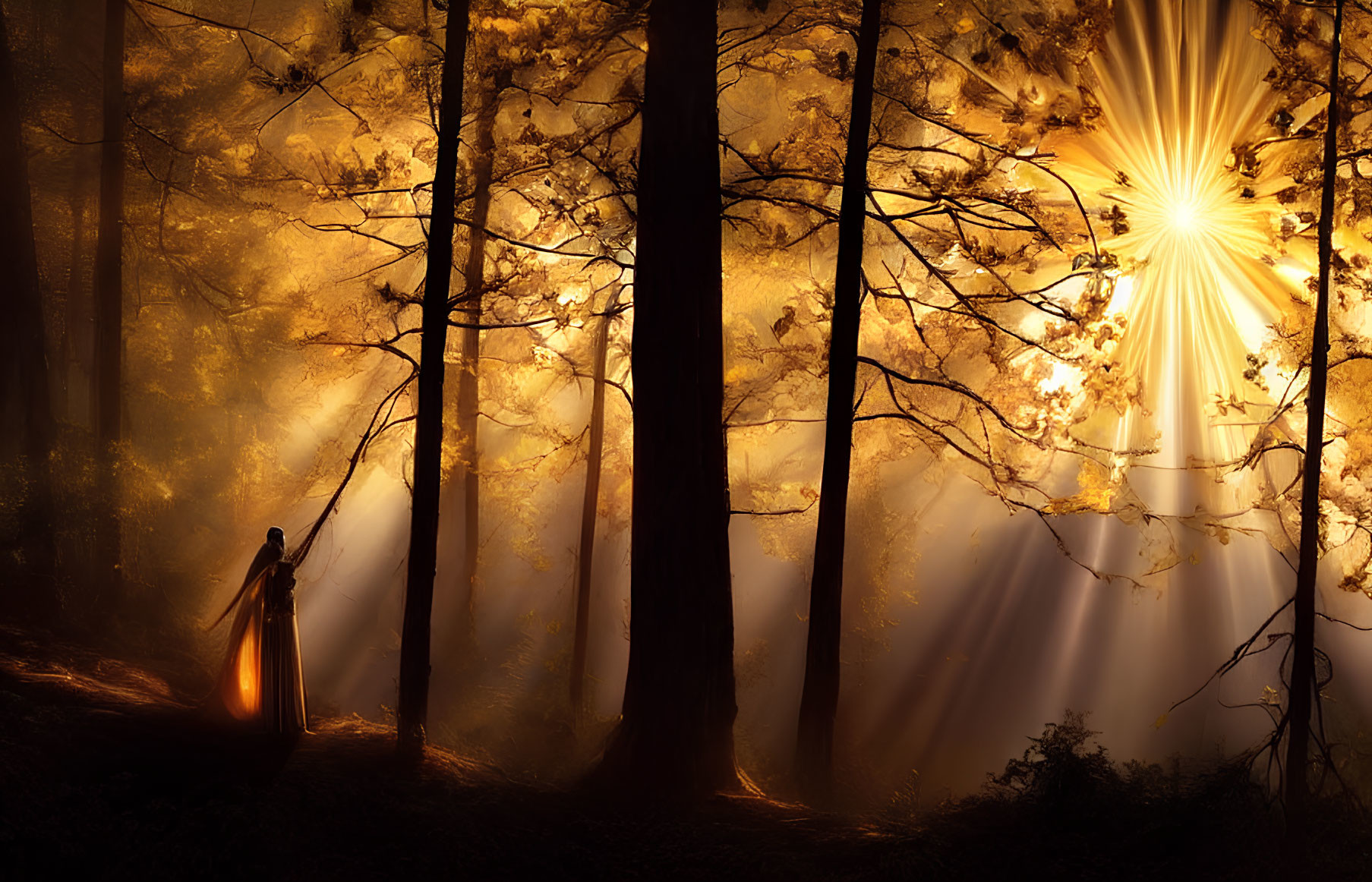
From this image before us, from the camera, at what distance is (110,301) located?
11.9m

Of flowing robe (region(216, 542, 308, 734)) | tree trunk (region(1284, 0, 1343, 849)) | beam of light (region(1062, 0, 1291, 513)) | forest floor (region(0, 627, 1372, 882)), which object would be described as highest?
beam of light (region(1062, 0, 1291, 513))

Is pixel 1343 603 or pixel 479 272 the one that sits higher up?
pixel 479 272

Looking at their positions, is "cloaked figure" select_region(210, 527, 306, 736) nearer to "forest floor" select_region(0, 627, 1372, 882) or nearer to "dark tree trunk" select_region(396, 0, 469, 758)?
"forest floor" select_region(0, 627, 1372, 882)

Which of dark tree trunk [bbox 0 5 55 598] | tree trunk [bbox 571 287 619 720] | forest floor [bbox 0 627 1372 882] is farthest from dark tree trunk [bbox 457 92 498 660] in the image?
forest floor [bbox 0 627 1372 882]

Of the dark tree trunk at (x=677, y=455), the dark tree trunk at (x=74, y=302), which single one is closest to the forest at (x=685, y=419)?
the dark tree trunk at (x=677, y=455)

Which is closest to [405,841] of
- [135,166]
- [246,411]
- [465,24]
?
[465,24]

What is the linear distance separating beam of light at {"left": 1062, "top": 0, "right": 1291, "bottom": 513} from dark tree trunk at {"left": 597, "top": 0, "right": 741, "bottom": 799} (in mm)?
5625

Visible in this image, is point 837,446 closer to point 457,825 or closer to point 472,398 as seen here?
point 457,825

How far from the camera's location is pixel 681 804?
7227 millimetres

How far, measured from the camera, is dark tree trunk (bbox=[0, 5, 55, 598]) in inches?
428

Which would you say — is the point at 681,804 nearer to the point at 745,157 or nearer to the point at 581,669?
the point at 745,157

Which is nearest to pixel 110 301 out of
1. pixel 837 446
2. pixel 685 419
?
pixel 685 419

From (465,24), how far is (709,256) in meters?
2.75

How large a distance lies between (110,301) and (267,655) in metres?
6.73
